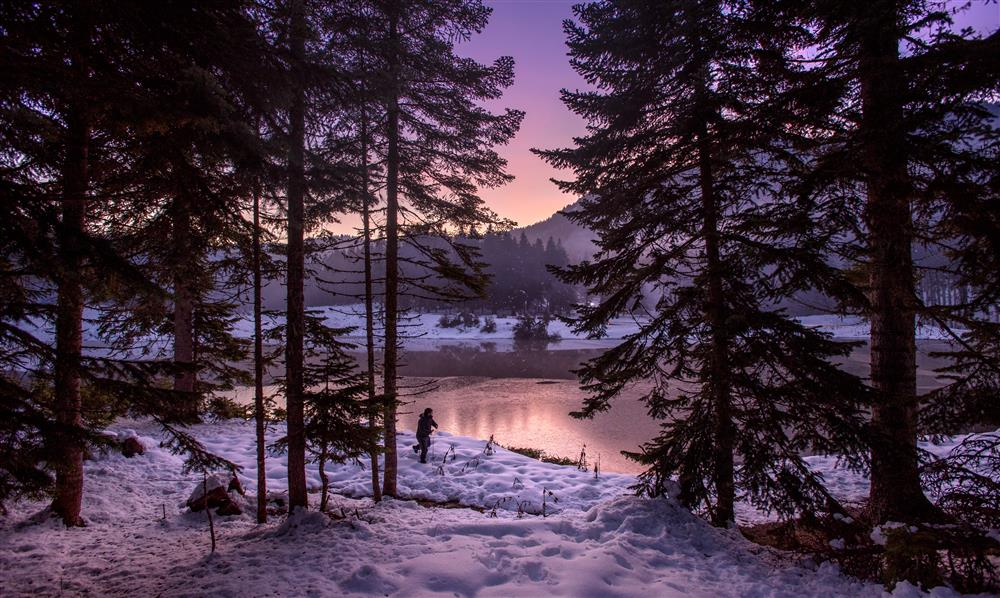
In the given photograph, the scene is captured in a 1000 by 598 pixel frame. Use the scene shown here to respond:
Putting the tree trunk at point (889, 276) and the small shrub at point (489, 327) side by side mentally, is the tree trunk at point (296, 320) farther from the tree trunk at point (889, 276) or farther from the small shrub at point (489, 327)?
the small shrub at point (489, 327)

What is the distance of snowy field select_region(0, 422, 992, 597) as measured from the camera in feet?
16.0

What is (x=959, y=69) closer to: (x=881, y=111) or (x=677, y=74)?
(x=881, y=111)

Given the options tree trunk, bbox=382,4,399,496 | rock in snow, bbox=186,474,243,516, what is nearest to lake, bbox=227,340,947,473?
tree trunk, bbox=382,4,399,496

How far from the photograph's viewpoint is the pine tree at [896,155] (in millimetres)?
4766

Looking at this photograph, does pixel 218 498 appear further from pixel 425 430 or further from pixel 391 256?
pixel 391 256

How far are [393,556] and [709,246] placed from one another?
267 inches

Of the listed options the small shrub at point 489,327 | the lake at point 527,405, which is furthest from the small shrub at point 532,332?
the lake at point 527,405

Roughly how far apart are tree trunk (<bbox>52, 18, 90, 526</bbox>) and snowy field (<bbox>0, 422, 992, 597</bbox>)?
Answer: 3.11 ft

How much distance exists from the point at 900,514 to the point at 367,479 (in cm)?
1104

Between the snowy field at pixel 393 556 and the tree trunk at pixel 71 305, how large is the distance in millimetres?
948

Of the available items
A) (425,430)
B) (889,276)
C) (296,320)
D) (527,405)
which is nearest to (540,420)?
(527,405)

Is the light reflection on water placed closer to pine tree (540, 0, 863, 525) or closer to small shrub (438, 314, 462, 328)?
pine tree (540, 0, 863, 525)

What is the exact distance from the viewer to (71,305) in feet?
13.9

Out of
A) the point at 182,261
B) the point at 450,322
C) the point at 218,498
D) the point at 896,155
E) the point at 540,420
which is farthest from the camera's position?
the point at 450,322
